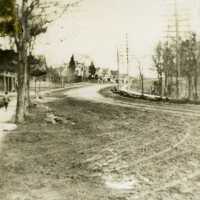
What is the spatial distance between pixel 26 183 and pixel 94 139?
17.2 ft

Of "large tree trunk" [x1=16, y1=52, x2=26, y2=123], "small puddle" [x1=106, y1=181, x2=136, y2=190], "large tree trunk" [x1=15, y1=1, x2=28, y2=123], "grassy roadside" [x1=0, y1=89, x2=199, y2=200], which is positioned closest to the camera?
"grassy roadside" [x1=0, y1=89, x2=199, y2=200]

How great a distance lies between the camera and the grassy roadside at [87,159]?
6.21 metres

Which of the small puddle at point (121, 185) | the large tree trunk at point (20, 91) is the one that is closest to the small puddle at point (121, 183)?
the small puddle at point (121, 185)

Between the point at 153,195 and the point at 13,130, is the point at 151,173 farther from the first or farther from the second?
the point at 13,130

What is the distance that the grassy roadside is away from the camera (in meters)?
6.21

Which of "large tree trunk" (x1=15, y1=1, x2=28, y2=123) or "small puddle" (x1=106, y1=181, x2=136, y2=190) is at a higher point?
"large tree trunk" (x1=15, y1=1, x2=28, y2=123)

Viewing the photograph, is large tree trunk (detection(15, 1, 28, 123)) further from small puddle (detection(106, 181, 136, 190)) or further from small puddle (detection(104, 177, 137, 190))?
small puddle (detection(106, 181, 136, 190))

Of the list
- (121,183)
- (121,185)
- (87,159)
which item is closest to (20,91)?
(87,159)

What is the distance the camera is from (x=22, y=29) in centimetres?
1428

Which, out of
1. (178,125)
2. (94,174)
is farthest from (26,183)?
(178,125)

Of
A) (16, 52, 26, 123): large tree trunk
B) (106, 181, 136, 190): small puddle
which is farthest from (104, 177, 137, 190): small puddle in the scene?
(16, 52, 26, 123): large tree trunk

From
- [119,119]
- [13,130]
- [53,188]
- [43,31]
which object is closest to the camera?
[53,188]

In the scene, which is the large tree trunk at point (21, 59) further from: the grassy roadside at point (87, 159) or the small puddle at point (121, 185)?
the small puddle at point (121, 185)

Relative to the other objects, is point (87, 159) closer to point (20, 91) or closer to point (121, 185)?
point (121, 185)
